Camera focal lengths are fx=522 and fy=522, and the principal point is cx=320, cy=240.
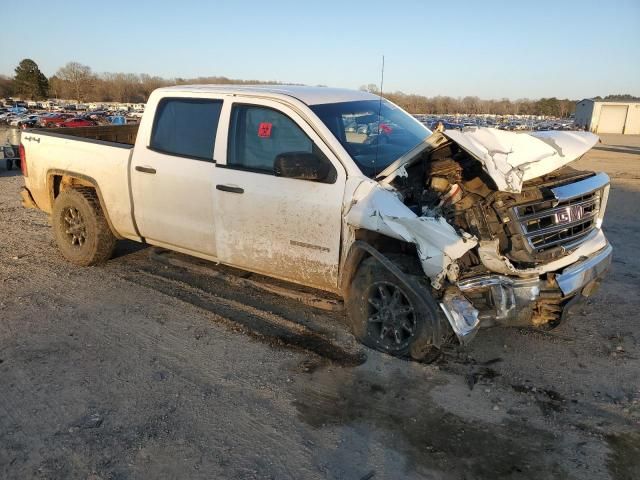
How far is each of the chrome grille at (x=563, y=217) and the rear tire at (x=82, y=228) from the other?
173 inches

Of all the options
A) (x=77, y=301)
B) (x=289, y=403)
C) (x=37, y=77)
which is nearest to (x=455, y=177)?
(x=289, y=403)

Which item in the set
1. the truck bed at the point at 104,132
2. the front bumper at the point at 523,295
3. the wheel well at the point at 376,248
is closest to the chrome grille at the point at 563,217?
the front bumper at the point at 523,295

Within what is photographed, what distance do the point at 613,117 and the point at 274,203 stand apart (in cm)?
6869

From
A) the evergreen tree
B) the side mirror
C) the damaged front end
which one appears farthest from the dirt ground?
the evergreen tree

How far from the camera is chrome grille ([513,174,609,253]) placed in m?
3.57

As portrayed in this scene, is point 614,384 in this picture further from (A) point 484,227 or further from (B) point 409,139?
(B) point 409,139

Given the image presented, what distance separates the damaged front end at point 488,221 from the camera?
11.4 ft

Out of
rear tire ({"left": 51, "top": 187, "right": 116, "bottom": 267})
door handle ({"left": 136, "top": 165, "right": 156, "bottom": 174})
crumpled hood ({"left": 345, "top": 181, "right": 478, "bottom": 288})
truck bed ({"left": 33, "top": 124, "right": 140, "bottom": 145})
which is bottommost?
rear tire ({"left": 51, "top": 187, "right": 116, "bottom": 267})

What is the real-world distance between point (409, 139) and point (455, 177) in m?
1.20

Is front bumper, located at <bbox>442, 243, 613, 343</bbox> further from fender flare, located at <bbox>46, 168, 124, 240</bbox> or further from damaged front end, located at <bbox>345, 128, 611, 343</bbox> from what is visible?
fender flare, located at <bbox>46, 168, 124, 240</bbox>

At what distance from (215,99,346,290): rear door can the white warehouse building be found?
212ft

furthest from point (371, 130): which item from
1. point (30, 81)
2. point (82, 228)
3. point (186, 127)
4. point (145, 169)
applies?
point (30, 81)

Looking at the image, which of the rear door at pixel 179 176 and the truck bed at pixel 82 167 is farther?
the truck bed at pixel 82 167

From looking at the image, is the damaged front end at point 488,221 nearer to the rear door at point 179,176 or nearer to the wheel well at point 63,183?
the rear door at point 179,176
